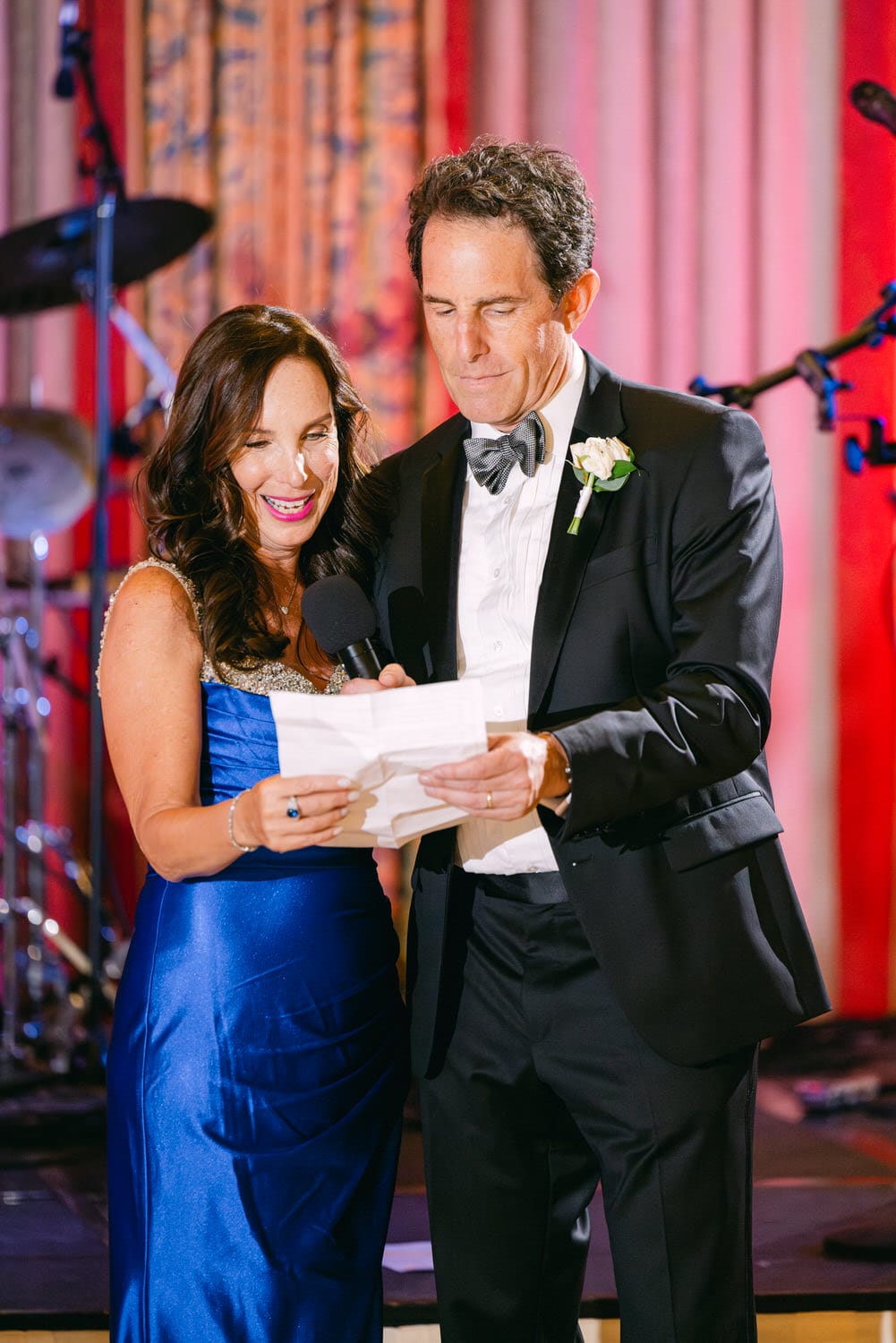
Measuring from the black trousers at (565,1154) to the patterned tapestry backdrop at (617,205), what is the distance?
314cm

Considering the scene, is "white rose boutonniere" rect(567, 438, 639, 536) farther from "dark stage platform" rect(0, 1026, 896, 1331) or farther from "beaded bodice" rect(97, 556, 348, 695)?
"dark stage platform" rect(0, 1026, 896, 1331)

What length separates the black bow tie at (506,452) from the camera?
1.87m

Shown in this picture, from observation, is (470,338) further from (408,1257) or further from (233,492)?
(408,1257)

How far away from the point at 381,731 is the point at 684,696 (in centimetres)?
40

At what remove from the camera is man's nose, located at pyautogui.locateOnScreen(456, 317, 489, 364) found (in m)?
1.81

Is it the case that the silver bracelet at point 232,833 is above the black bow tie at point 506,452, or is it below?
below

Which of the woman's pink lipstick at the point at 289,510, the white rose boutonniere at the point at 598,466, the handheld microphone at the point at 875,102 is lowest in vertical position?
the woman's pink lipstick at the point at 289,510

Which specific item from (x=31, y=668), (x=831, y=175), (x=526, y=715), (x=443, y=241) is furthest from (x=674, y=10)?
(x=526, y=715)

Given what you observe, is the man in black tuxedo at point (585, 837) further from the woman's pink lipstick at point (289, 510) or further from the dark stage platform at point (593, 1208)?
the dark stage platform at point (593, 1208)

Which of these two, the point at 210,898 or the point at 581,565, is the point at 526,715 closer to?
the point at 581,565

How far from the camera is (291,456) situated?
6.42 ft

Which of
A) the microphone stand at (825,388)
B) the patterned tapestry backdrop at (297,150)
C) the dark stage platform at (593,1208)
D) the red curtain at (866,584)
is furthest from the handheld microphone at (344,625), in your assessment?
the red curtain at (866,584)

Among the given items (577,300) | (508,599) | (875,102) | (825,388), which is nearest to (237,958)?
(508,599)

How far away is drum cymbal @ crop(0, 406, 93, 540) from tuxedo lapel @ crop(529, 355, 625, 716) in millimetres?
2632
